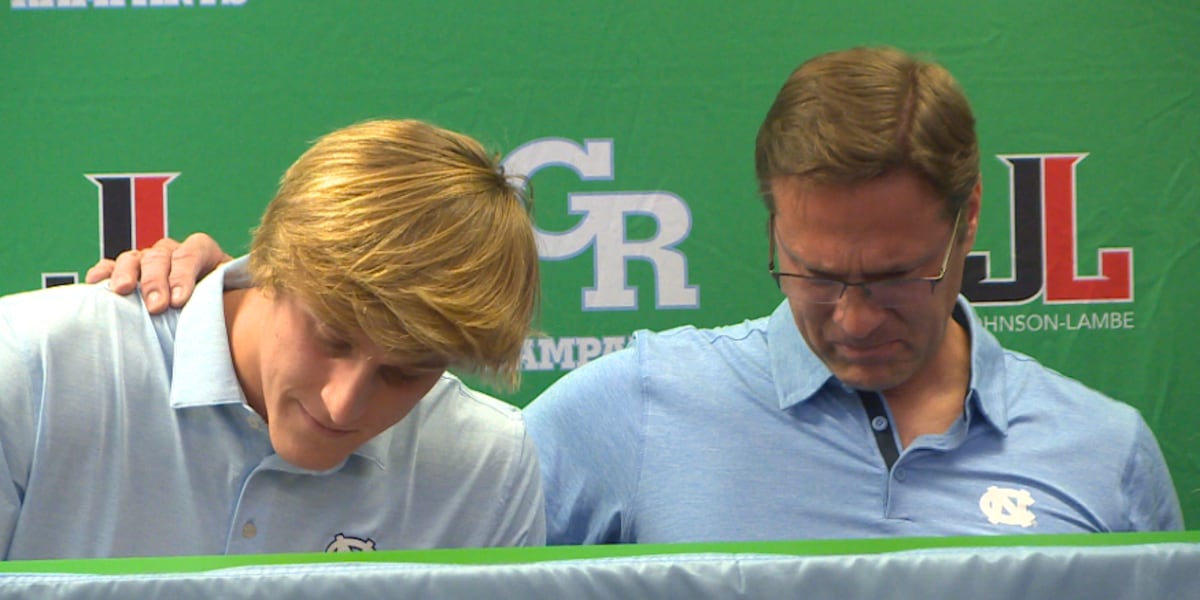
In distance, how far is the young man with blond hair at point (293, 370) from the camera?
108cm

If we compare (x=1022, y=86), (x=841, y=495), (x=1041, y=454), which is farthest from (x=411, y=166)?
(x=1022, y=86)

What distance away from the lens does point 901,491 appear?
1.45 m

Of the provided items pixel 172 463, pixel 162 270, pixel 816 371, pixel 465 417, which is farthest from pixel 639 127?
pixel 172 463

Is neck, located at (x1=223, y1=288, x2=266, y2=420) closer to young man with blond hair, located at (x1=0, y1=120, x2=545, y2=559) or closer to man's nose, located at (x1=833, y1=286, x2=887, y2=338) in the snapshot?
young man with blond hair, located at (x1=0, y1=120, x2=545, y2=559)

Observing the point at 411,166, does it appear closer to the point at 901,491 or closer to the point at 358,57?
the point at 901,491

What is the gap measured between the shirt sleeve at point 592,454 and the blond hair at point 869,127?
31cm

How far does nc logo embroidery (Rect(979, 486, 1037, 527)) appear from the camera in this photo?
1405mm

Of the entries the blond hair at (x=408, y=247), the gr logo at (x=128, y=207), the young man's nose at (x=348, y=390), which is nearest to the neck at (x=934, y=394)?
the blond hair at (x=408, y=247)

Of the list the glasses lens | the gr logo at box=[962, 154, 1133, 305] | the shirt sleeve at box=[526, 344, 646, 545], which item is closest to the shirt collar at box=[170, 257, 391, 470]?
the shirt sleeve at box=[526, 344, 646, 545]

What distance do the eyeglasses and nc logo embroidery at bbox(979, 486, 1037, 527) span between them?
244 millimetres

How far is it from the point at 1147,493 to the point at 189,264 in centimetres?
110

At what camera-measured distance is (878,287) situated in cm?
137

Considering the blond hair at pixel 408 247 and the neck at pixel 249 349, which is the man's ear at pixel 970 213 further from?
the neck at pixel 249 349

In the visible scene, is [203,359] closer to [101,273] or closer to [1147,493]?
[101,273]
